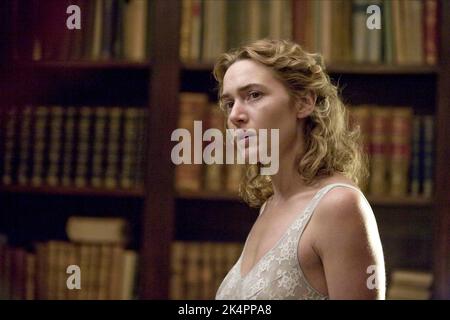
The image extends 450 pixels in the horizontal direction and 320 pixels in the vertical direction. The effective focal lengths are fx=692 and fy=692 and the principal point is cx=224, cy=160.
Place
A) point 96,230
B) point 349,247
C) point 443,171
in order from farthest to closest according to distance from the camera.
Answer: point 96,230, point 443,171, point 349,247

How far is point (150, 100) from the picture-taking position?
1882 millimetres

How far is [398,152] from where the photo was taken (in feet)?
6.07

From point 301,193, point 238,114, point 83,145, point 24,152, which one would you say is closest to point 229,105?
point 238,114

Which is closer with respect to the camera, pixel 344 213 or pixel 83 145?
pixel 344 213

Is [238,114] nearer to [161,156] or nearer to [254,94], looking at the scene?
[254,94]

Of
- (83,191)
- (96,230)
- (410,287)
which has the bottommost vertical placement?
(410,287)

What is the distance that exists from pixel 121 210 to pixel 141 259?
0.28 metres

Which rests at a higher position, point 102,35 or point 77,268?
point 102,35

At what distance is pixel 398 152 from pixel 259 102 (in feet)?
2.64

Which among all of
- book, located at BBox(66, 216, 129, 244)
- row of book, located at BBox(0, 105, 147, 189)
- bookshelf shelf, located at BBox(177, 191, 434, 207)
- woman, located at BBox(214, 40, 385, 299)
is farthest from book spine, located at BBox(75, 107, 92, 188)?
woman, located at BBox(214, 40, 385, 299)
